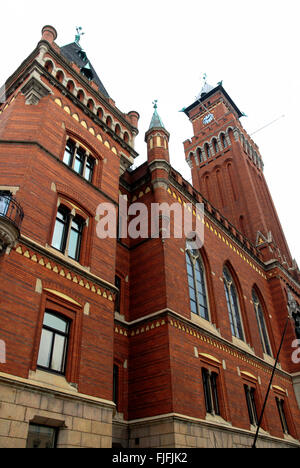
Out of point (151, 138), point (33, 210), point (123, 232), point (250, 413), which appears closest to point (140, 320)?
point (123, 232)

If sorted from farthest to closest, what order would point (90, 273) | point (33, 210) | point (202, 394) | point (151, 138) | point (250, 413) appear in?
1. point (151, 138)
2. point (250, 413)
3. point (202, 394)
4. point (90, 273)
5. point (33, 210)

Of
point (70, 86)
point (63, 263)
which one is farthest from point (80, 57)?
point (63, 263)

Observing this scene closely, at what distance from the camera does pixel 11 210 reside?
11.6 meters

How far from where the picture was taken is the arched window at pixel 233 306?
21861 mm

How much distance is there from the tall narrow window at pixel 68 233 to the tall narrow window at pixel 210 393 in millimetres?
7952

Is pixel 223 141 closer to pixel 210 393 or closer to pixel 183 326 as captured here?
pixel 183 326

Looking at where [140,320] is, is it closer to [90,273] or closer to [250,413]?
[90,273]

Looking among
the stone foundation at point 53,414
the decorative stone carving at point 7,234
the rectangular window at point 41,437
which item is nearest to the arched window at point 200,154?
the decorative stone carving at point 7,234

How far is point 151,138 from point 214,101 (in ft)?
→ 98.3

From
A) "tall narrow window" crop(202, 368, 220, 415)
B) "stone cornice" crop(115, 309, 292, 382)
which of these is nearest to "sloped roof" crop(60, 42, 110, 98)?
"stone cornice" crop(115, 309, 292, 382)

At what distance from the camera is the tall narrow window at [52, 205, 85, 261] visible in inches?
538

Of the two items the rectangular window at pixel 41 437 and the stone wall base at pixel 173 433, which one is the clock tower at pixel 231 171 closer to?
the stone wall base at pixel 173 433

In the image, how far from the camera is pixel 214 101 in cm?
4856

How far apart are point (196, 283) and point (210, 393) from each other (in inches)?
216
